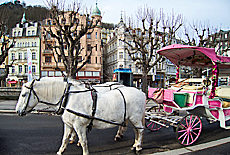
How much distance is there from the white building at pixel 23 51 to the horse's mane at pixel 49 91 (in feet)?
127

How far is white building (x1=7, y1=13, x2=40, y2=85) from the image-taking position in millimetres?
39094

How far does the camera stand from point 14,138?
5480 mm

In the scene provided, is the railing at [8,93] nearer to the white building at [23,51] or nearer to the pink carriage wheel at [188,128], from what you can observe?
the pink carriage wheel at [188,128]

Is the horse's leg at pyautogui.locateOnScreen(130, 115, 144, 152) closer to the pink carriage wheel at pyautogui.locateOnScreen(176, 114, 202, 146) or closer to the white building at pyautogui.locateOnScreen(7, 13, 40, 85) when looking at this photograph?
the pink carriage wheel at pyautogui.locateOnScreen(176, 114, 202, 146)

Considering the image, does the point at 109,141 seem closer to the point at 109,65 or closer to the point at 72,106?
the point at 72,106

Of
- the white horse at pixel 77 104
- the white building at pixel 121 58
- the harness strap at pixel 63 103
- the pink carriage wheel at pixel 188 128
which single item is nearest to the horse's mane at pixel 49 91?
the white horse at pixel 77 104

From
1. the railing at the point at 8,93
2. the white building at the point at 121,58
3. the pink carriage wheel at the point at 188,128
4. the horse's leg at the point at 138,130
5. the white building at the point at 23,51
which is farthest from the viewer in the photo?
the white building at the point at 121,58

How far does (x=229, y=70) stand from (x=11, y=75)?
43936mm

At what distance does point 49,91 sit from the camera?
363 centimetres

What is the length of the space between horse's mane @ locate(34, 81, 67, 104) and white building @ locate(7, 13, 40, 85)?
127 ft

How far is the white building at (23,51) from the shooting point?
128ft

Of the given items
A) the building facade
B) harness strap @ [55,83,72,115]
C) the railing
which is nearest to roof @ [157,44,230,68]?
harness strap @ [55,83,72,115]

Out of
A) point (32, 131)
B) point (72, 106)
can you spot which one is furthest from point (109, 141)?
point (32, 131)

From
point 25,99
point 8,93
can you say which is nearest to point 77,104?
point 25,99
